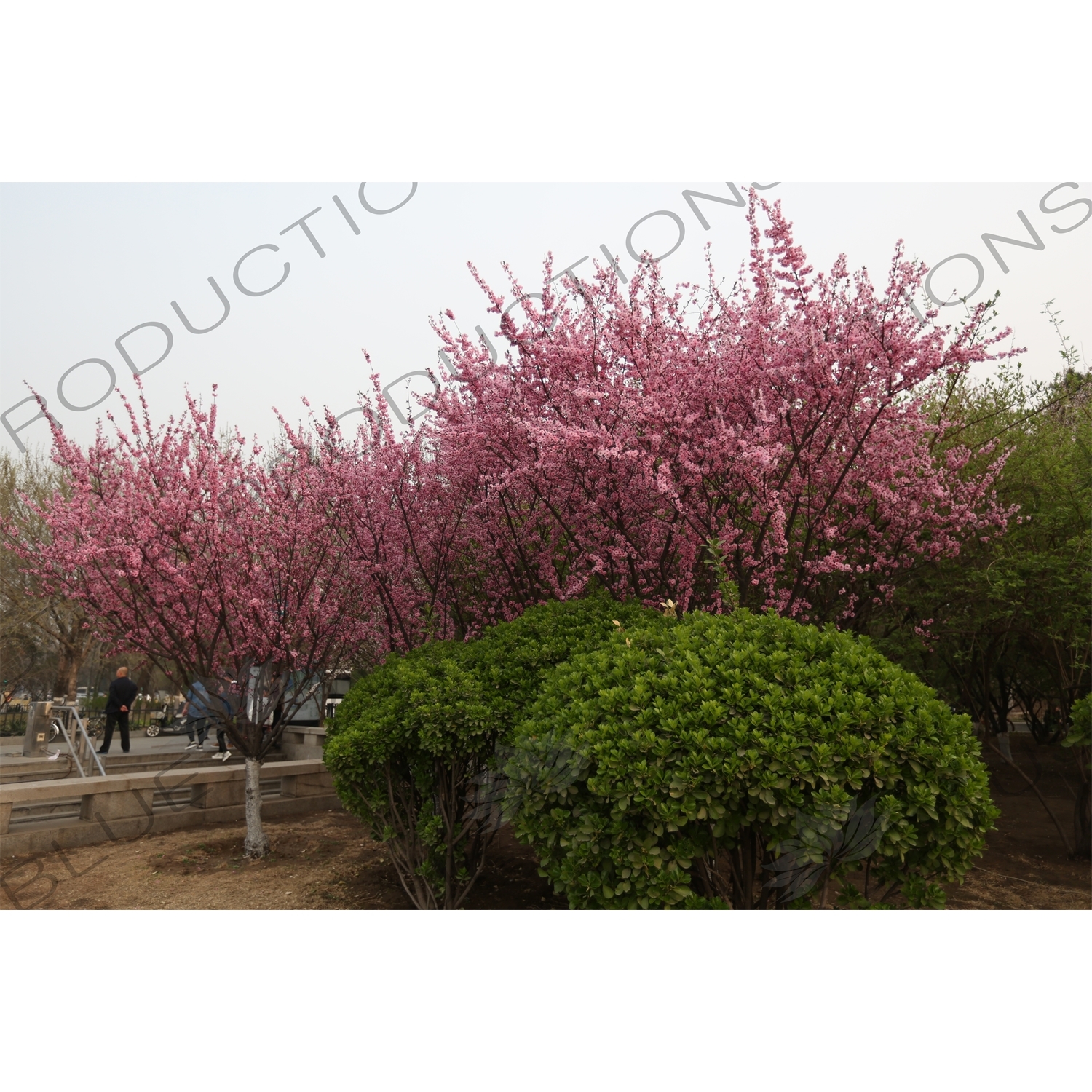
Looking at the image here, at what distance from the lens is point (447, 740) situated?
4.10 metres

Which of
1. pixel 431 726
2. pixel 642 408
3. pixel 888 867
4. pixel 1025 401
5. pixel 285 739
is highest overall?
pixel 1025 401

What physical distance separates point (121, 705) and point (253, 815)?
25.1 feet

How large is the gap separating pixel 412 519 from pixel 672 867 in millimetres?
4694

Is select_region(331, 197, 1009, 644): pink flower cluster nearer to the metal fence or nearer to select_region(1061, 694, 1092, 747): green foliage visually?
select_region(1061, 694, 1092, 747): green foliage

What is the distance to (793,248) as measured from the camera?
5.48 m

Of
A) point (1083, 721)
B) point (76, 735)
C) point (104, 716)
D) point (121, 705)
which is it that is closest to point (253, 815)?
point (76, 735)

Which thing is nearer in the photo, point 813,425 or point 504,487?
point 813,425

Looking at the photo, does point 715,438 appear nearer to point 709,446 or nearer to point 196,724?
point 709,446

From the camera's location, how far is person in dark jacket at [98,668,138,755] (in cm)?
1234

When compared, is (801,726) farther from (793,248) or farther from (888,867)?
(793,248)

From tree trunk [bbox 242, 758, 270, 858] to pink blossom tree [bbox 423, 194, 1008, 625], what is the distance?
2.59 m

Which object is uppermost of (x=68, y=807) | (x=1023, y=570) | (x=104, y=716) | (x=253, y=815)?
(x=1023, y=570)

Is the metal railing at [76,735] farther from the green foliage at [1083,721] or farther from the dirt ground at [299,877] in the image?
the green foliage at [1083,721]

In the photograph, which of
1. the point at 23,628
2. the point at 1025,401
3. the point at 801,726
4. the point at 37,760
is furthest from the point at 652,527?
the point at 23,628
